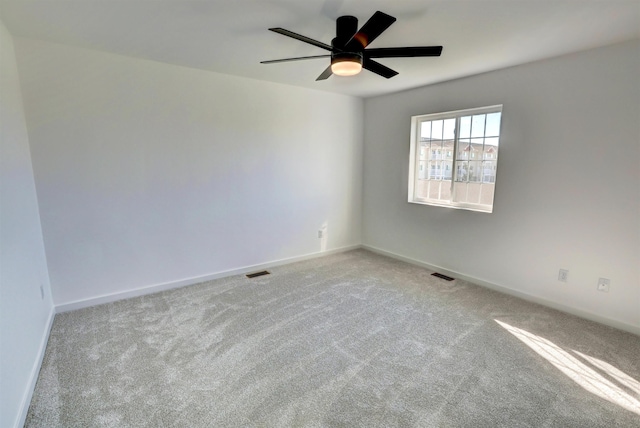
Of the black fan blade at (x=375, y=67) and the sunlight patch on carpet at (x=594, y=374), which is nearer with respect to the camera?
the sunlight patch on carpet at (x=594, y=374)

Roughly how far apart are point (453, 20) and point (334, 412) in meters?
2.54

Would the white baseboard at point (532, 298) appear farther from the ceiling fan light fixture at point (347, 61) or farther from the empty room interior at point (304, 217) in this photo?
the ceiling fan light fixture at point (347, 61)

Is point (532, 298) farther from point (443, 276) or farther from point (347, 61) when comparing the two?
point (347, 61)

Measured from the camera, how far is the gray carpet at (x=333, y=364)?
1.68m

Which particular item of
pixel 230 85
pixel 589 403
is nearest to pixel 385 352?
pixel 589 403

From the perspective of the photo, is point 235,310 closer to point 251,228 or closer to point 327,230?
point 251,228

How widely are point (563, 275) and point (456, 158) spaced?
1.62m

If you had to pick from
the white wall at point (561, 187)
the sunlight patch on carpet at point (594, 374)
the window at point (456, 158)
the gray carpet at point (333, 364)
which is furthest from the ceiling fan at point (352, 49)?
the sunlight patch on carpet at point (594, 374)

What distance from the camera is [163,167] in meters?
3.14

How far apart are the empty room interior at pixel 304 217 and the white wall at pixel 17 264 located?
24 mm

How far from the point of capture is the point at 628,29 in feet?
7.08

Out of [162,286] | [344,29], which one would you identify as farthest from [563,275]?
[162,286]

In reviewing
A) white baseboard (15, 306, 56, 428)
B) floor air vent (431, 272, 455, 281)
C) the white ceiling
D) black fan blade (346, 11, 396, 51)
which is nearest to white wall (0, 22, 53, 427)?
white baseboard (15, 306, 56, 428)

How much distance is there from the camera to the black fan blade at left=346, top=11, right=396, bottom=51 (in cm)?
167
